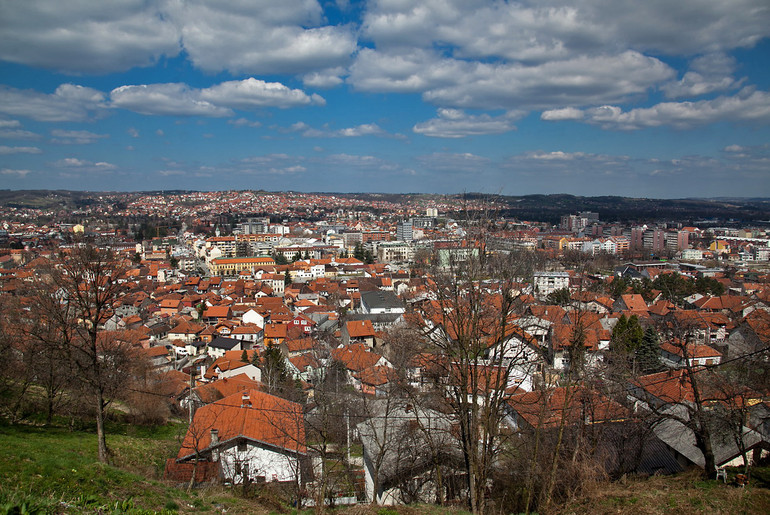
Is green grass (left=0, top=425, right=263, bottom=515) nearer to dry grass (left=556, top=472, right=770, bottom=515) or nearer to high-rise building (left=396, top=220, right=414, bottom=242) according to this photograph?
dry grass (left=556, top=472, right=770, bottom=515)

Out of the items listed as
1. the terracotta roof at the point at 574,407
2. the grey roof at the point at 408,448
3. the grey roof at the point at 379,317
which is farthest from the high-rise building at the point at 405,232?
the grey roof at the point at 408,448

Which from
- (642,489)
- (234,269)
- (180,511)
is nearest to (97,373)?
(180,511)

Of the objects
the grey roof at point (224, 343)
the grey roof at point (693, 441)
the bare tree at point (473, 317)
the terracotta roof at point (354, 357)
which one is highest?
the bare tree at point (473, 317)

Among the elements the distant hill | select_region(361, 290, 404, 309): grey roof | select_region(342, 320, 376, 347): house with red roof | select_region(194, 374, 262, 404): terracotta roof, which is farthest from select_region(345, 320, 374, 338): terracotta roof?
the distant hill

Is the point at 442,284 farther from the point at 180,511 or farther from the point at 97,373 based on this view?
the point at 97,373

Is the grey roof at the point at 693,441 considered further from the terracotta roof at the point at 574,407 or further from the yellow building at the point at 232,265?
the yellow building at the point at 232,265

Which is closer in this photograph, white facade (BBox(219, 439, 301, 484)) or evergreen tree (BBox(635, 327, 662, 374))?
white facade (BBox(219, 439, 301, 484))

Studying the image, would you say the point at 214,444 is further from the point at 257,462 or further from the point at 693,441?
the point at 693,441

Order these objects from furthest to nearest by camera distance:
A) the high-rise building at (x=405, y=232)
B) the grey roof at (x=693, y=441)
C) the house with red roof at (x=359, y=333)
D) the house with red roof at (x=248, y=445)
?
1. the high-rise building at (x=405, y=232)
2. the house with red roof at (x=359, y=333)
3. the house with red roof at (x=248, y=445)
4. the grey roof at (x=693, y=441)

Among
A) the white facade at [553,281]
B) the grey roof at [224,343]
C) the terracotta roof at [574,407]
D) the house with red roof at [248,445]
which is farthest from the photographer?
the white facade at [553,281]
